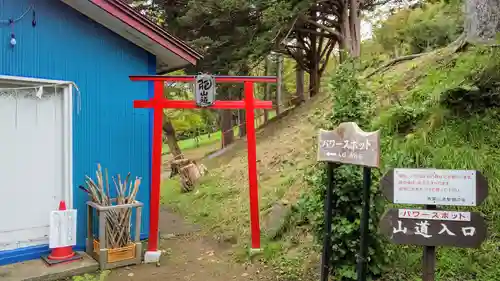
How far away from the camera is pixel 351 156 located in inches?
159

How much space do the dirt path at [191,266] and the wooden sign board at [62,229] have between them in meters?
0.82

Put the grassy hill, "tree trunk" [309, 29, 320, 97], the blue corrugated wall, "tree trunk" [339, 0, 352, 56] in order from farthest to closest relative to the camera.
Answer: "tree trunk" [309, 29, 320, 97] → "tree trunk" [339, 0, 352, 56] → the blue corrugated wall → the grassy hill

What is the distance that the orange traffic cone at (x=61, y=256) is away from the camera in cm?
579

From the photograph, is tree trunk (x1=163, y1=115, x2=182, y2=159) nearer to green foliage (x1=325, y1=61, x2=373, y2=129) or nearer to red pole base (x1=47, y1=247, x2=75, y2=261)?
red pole base (x1=47, y1=247, x2=75, y2=261)

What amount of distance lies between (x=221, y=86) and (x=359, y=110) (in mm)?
9251

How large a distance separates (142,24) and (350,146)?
4.10m

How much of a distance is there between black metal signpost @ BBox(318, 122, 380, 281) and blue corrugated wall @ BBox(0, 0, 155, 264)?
3.76 meters

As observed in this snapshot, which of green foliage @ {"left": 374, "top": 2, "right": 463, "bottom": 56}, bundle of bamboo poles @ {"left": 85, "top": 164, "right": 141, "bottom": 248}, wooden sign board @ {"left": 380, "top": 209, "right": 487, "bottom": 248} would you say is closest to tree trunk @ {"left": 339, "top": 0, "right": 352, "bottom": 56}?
green foliage @ {"left": 374, "top": 2, "right": 463, "bottom": 56}

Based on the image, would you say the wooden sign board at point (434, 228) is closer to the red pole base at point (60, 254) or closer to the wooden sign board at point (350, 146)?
the wooden sign board at point (350, 146)

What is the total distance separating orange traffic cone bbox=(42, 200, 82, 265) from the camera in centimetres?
579

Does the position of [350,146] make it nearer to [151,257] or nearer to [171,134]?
[151,257]

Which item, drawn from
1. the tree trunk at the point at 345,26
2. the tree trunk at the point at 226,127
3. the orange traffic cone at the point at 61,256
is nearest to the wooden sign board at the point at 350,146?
the orange traffic cone at the point at 61,256

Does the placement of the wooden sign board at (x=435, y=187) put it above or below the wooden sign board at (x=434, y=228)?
above

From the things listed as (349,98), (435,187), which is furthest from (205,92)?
(435,187)
